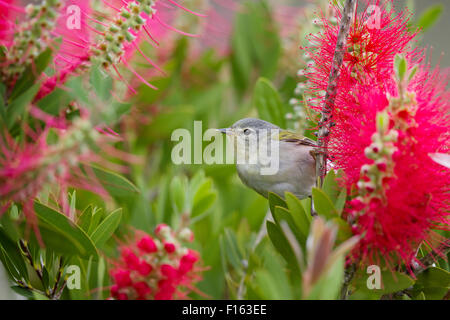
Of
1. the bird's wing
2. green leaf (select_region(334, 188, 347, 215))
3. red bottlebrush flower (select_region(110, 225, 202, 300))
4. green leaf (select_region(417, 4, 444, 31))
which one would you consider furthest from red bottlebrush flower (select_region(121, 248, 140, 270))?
green leaf (select_region(417, 4, 444, 31))

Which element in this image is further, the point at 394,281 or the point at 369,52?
the point at 369,52

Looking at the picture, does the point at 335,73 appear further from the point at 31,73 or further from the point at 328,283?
the point at 31,73

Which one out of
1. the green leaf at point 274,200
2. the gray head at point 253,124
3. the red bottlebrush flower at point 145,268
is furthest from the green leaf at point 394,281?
the gray head at point 253,124

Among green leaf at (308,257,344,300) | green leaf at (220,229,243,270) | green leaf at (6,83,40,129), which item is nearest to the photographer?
green leaf at (308,257,344,300)

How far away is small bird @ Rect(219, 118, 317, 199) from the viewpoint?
6.88 feet

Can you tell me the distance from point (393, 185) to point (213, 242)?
973mm

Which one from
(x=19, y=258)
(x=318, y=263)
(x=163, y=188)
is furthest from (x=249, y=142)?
(x=318, y=263)

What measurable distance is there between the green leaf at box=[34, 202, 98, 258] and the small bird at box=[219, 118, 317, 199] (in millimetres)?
1045

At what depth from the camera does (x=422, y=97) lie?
1271 millimetres

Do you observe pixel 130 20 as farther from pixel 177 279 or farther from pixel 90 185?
pixel 177 279

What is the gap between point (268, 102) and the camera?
192 cm

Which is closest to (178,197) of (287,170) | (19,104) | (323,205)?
(287,170)

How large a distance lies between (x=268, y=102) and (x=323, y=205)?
2.66 ft

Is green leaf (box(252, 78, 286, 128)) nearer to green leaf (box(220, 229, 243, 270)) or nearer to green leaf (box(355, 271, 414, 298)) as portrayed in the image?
green leaf (box(220, 229, 243, 270))
